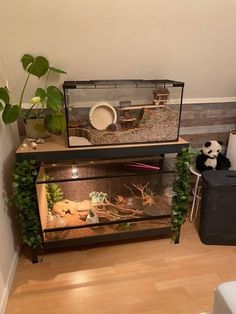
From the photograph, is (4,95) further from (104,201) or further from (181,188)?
(181,188)

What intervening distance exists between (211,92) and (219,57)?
0.36 metres

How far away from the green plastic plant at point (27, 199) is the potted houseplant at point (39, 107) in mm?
275

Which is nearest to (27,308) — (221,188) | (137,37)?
(221,188)

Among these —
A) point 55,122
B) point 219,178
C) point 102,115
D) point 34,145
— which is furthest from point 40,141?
point 219,178

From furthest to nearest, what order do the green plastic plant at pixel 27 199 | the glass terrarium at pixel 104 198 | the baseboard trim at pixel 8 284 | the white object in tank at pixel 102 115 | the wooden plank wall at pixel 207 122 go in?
the wooden plank wall at pixel 207 122, the glass terrarium at pixel 104 198, the white object in tank at pixel 102 115, the green plastic plant at pixel 27 199, the baseboard trim at pixel 8 284

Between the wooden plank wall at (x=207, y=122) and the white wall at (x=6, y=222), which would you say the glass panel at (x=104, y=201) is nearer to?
the white wall at (x=6, y=222)

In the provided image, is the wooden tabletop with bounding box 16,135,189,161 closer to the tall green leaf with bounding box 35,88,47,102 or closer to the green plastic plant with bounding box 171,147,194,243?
the green plastic plant with bounding box 171,147,194,243

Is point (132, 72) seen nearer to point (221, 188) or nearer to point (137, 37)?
point (137, 37)

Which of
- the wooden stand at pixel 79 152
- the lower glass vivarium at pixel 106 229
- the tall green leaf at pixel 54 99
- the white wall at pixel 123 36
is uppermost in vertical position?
the white wall at pixel 123 36

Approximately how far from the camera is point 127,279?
171cm

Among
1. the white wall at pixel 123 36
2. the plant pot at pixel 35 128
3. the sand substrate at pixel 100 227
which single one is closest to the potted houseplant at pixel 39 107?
the plant pot at pixel 35 128

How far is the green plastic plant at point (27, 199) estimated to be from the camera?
1.58 m

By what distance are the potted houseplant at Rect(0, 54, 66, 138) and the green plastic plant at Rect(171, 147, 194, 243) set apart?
2.82 ft

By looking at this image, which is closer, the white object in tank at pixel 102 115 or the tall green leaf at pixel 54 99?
the tall green leaf at pixel 54 99
